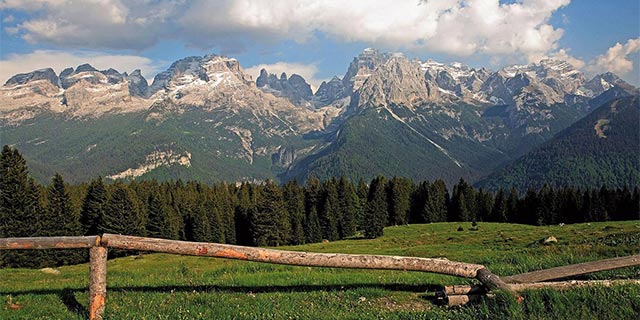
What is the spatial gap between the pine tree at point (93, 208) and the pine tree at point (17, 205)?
820 inches

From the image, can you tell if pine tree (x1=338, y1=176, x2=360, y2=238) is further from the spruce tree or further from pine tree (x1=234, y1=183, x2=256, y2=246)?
the spruce tree

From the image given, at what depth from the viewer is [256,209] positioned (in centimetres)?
10006

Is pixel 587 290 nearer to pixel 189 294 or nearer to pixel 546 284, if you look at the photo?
pixel 546 284

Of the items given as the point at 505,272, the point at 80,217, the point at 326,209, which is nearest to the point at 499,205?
the point at 326,209

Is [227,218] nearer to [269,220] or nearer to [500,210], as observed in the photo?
[269,220]

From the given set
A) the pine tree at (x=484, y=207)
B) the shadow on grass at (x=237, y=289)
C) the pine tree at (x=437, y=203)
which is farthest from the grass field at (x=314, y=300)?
the pine tree at (x=484, y=207)

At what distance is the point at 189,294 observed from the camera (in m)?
12.2

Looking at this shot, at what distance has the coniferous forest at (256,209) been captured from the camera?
223 feet

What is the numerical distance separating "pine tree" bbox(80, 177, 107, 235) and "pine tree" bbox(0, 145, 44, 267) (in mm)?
20831

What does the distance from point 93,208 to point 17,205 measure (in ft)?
78.1

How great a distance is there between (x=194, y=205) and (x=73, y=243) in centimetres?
10424

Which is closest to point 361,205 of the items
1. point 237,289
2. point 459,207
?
point 459,207

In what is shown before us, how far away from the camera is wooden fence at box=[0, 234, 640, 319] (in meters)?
10.1

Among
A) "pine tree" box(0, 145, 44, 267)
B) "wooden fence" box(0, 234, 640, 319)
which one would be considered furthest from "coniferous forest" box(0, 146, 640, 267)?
"wooden fence" box(0, 234, 640, 319)
